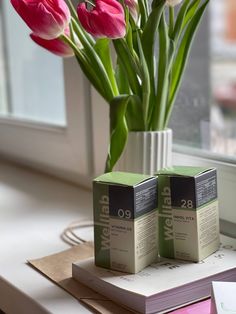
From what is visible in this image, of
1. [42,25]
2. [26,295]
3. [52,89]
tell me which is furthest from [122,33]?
[52,89]

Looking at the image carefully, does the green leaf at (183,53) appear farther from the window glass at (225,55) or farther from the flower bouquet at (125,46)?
the window glass at (225,55)

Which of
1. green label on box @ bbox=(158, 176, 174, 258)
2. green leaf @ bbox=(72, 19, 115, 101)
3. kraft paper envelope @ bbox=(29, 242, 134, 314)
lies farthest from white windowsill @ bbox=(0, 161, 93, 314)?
green leaf @ bbox=(72, 19, 115, 101)

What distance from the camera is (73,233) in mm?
871

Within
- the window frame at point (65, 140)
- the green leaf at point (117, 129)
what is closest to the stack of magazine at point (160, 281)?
the green leaf at point (117, 129)

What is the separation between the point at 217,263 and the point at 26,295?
225 millimetres

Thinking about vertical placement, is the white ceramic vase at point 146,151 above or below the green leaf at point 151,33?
below

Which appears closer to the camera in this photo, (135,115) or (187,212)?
(187,212)

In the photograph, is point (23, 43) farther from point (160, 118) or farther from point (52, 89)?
point (160, 118)

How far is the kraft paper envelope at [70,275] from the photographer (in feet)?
2.04

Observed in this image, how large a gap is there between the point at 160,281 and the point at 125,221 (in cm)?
8

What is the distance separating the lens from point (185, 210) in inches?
26.2

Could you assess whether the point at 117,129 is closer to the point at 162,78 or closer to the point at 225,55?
the point at 162,78

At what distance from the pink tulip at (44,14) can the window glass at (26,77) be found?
59 cm

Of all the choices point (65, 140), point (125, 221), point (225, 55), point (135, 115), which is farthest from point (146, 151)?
point (225, 55)
